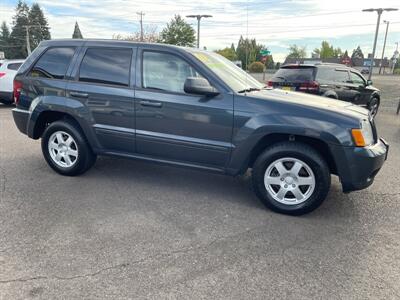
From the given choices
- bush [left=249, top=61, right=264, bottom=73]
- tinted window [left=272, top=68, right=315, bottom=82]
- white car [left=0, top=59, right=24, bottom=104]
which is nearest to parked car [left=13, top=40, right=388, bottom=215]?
tinted window [left=272, top=68, right=315, bottom=82]

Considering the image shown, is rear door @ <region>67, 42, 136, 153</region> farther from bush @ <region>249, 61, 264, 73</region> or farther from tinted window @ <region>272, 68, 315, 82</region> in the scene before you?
bush @ <region>249, 61, 264, 73</region>

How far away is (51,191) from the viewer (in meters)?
4.17

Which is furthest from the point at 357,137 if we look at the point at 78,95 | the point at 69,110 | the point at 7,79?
the point at 7,79

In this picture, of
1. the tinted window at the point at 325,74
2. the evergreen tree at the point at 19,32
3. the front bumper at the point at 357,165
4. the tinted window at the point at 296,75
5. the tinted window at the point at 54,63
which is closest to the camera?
the front bumper at the point at 357,165

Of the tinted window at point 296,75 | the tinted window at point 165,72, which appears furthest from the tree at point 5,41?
the tinted window at point 165,72

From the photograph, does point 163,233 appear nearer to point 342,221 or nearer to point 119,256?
point 119,256

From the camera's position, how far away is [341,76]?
9750 mm

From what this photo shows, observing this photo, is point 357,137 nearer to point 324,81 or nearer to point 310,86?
point 310,86

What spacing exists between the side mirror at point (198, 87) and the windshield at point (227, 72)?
26cm

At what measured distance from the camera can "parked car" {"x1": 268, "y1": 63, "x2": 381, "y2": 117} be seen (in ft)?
29.2

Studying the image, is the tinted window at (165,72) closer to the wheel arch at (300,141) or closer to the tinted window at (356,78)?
the wheel arch at (300,141)

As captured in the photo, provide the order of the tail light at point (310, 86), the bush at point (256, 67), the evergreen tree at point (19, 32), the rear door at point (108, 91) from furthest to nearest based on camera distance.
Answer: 1. the evergreen tree at point (19, 32)
2. the bush at point (256, 67)
3. the tail light at point (310, 86)
4. the rear door at point (108, 91)

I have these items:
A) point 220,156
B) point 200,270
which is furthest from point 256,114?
point 200,270

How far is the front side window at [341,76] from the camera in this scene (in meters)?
9.57
